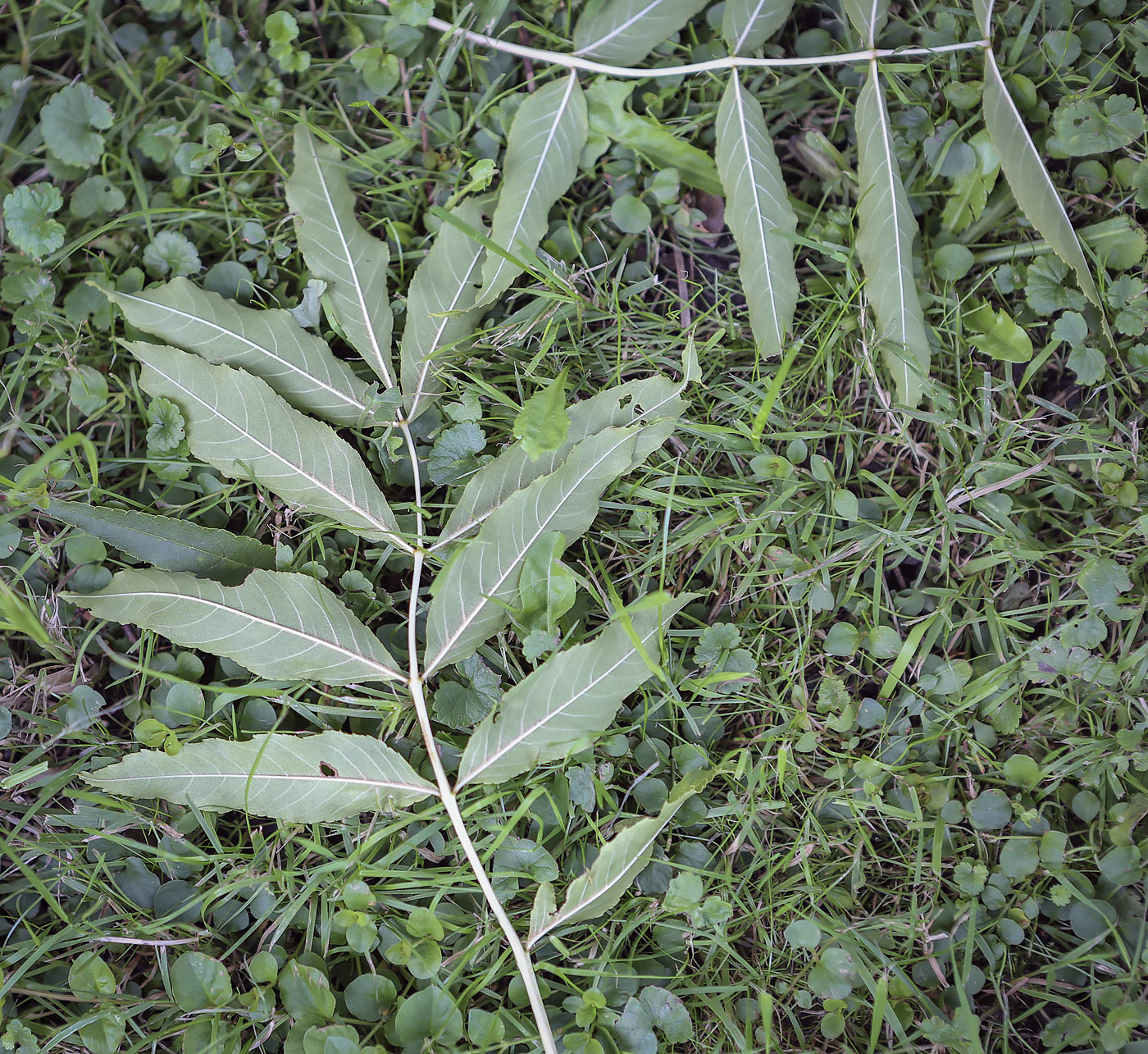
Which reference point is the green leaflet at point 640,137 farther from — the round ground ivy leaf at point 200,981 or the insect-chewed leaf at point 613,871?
the round ground ivy leaf at point 200,981

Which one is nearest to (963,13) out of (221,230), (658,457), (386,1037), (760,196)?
(760,196)

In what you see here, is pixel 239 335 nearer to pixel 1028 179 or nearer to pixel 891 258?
pixel 891 258

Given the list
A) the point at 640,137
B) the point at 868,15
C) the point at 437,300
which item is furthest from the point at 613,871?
the point at 868,15

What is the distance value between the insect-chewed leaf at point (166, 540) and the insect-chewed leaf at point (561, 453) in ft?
1.97

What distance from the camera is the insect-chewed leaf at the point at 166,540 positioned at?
2.04m

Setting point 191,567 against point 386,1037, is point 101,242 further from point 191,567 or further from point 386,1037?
point 386,1037

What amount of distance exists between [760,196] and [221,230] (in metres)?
1.56

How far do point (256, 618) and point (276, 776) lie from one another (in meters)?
0.39

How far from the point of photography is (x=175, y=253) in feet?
7.40

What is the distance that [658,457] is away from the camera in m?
2.17

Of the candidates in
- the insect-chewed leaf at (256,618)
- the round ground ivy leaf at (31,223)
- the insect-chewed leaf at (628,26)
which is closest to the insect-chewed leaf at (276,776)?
the insect-chewed leaf at (256,618)

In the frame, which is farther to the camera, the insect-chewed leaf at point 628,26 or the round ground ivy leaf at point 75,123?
the round ground ivy leaf at point 75,123

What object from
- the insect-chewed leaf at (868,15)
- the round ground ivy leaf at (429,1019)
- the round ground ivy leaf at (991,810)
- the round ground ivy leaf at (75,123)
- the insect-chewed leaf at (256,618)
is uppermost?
the round ground ivy leaf at (75,123)

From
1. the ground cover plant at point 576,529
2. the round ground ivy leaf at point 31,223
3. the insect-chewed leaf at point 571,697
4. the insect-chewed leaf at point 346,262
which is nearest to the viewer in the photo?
the insect-chewed leaf at point 571,697
